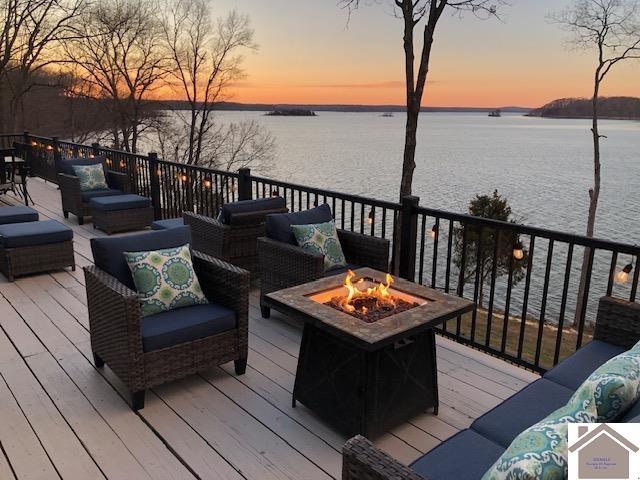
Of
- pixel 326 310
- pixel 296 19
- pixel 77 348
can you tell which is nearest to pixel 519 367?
pixel 326 310

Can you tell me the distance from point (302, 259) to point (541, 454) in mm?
2559

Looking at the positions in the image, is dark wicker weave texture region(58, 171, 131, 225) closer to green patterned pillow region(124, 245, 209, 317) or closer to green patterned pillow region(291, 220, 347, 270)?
green patterned pillow region(291, 220, 347, 270)

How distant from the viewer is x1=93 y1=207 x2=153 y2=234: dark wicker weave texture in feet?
21.4

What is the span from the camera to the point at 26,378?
3.03 meters

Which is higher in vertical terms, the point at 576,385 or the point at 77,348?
the point at 576,385

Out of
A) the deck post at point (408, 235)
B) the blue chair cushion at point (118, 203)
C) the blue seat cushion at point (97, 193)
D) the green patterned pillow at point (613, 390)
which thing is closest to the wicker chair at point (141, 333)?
the deck post at point (408, 235)

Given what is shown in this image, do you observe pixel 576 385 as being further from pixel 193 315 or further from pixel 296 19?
pixel 296 19

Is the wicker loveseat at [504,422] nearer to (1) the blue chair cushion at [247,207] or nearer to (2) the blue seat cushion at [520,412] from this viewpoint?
(2) the blue seat cushion at [520,412]

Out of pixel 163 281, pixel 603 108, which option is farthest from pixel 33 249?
pixel 603 108

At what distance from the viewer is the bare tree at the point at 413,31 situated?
10320 millimetres

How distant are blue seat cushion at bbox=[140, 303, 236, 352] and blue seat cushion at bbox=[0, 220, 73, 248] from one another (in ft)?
8.73

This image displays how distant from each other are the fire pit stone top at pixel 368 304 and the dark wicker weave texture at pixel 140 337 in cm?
44

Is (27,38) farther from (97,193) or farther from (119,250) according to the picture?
(119,250)

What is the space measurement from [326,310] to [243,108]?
93.6 ft
